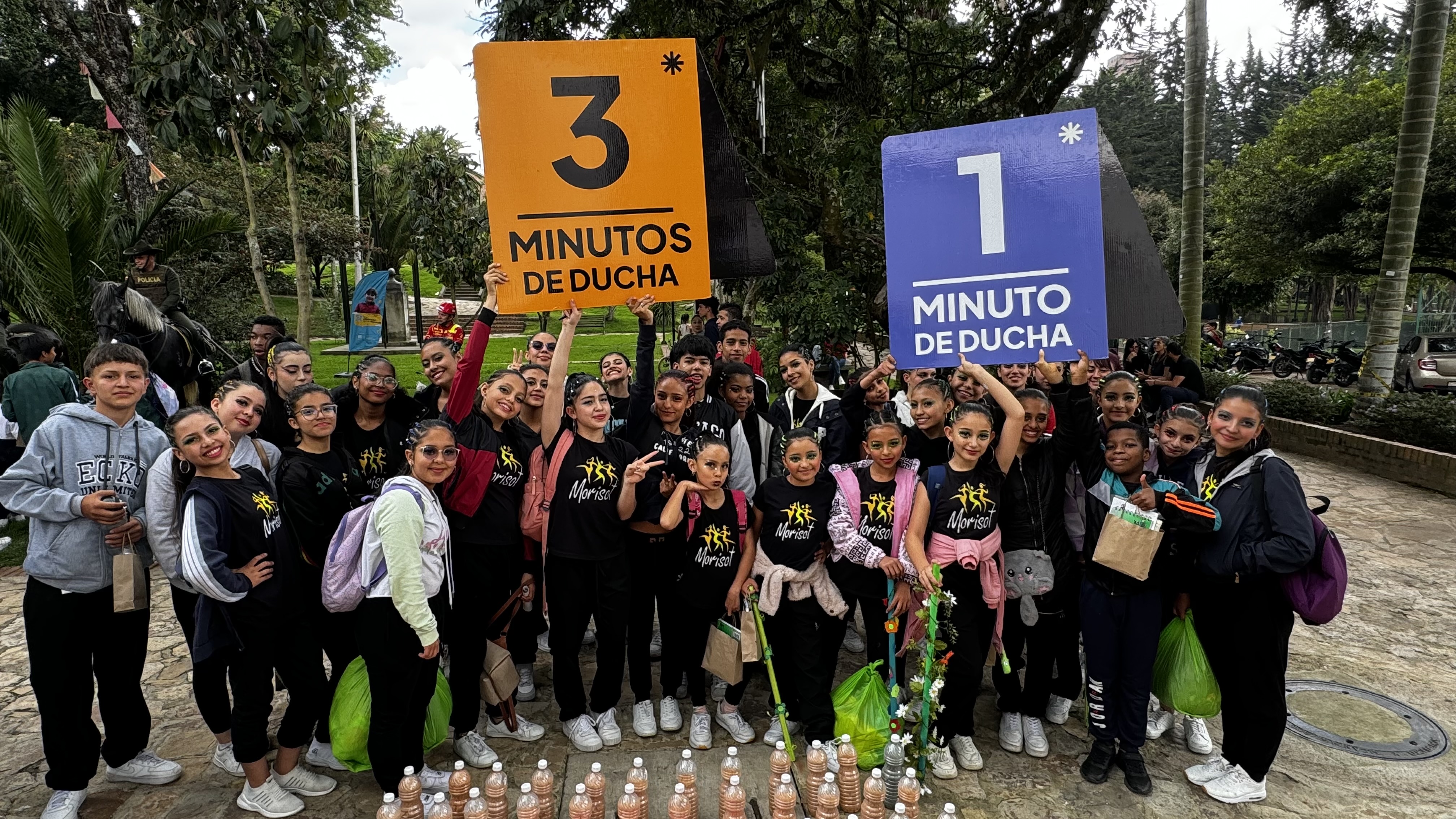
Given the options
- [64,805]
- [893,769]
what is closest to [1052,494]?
[893,769]

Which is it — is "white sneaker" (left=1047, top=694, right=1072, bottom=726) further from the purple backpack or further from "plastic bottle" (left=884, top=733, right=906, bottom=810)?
the purple backpack

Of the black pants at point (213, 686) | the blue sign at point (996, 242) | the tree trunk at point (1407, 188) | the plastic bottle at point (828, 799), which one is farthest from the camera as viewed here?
the tree trunk at point (1407, 188)

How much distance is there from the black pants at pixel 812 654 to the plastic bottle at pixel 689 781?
93 cm

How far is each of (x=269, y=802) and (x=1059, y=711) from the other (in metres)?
3.93

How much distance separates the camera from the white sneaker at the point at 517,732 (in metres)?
4.14

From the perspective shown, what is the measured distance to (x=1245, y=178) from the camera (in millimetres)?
21391

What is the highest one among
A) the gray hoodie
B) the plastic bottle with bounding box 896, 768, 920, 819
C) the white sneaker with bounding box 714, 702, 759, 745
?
the gray hoodie

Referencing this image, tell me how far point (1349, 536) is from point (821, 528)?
6872 mm

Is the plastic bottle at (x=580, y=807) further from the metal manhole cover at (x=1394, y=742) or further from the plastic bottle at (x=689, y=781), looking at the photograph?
the metal manhole cover at (x=1394, y=742)

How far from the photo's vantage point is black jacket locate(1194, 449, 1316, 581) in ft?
10.8

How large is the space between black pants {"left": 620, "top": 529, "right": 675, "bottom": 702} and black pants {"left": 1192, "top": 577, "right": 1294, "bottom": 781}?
2587mm

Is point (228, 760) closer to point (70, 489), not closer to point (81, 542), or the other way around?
point (81, 542)

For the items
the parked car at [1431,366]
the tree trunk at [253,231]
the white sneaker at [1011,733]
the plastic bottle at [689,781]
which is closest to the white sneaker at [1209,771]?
the white sneaker at [1011,733]

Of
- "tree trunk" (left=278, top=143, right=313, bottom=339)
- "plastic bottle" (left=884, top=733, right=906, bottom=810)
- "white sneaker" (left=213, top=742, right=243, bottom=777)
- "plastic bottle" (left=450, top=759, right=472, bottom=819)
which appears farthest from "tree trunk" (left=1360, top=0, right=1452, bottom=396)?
"tree trunk" (left=278, top=143, right=313, bottom=339)
